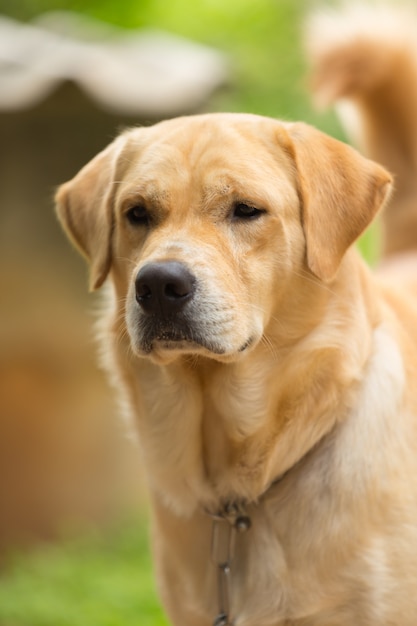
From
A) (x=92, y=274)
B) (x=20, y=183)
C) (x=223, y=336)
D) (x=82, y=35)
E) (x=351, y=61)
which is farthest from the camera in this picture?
(x=82, y=35)

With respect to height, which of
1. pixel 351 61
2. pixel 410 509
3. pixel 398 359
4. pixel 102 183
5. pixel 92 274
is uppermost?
pixel 351 61

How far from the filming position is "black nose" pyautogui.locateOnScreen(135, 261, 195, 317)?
2.46 metres

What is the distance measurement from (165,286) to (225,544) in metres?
0.80

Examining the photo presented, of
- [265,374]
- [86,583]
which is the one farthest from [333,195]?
[86,583]

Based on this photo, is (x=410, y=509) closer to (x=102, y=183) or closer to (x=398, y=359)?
(x=398, y=359)

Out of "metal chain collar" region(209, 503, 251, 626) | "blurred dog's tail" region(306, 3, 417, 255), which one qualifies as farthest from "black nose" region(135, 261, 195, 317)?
"blurred dog's tail" region(306, 3, 417, 255)

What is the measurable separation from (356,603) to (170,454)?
2.19 feet

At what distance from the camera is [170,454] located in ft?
9.41

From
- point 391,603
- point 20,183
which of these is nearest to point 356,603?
point 391,603

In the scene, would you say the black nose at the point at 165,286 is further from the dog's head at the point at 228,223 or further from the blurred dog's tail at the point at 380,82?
the blurred dog's tail at the point at 380,82

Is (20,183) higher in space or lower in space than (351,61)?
lower

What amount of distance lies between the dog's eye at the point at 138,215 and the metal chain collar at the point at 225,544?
838mm

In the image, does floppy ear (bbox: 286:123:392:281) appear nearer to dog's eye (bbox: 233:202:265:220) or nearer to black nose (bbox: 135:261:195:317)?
dog's eye (bbox: 233:202:265:220)

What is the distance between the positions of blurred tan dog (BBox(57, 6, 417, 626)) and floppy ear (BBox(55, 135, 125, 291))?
0.02 meters
